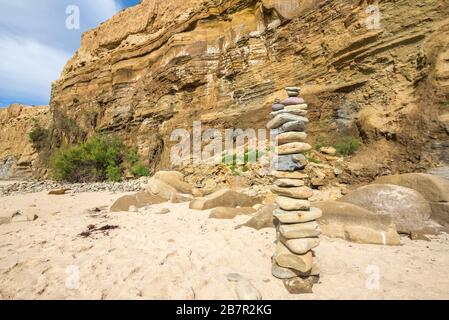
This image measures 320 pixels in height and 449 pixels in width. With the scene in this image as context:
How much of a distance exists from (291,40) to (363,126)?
660cm

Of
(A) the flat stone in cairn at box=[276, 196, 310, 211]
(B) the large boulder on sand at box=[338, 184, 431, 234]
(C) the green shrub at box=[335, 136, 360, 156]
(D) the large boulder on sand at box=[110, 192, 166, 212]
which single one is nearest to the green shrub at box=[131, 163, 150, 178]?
(D) the large boulder on sand at box=[110, 192, 166, 212]

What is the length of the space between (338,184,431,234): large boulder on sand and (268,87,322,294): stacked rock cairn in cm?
246

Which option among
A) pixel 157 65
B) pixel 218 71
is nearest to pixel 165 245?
pixel 218 71

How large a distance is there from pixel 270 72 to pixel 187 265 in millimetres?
12328

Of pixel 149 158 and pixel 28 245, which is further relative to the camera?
pixel 149 158

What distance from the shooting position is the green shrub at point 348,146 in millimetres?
9234

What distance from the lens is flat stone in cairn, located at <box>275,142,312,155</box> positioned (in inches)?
134

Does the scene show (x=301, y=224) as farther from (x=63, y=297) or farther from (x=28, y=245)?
(x=28, y=245)

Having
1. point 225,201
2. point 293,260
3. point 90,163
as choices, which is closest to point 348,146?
point 225,201

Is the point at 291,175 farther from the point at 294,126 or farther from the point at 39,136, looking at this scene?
the point at 39,136

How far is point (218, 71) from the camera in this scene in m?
15.9

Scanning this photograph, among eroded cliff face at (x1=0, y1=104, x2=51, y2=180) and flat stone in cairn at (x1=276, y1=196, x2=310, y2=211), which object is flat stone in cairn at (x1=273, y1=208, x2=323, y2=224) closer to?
flat stone in cairn at (x1=276, y1=196, x2=310, y2=211)

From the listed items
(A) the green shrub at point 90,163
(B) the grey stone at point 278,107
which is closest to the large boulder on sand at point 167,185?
(B) the grey stone at point 278,107

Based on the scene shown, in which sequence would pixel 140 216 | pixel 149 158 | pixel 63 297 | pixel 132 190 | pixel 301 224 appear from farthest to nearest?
pixel 149 158, pixel 132 190, pixel 140 216, pixel 301 224, pixel 63 297
